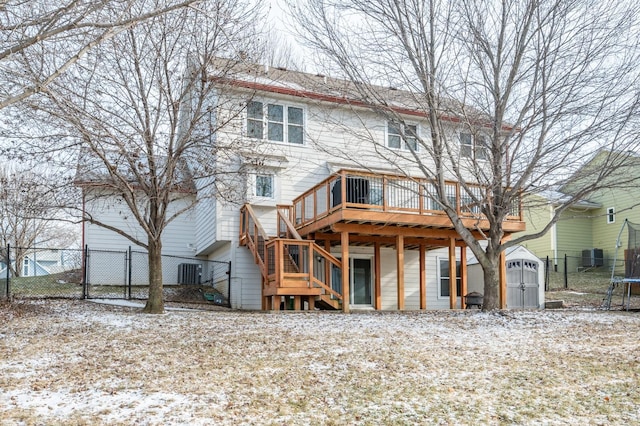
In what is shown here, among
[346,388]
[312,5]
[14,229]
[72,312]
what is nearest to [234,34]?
[312,5]

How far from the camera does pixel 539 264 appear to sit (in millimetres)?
18969

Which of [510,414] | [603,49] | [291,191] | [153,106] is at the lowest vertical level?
[510,414]

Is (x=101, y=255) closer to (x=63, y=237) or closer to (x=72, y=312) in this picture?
(x=72, y=312)

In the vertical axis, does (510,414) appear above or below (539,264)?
below

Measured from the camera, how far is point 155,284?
41.3 feet

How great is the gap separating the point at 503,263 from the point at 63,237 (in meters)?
31.3

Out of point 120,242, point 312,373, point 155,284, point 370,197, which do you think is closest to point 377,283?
point 370,197

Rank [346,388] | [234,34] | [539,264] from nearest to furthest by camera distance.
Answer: [346,388]
[234,34]
[539,264]

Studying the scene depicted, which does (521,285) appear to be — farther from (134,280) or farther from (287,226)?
(134,280)

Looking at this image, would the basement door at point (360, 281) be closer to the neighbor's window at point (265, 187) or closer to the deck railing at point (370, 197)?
the deck railing at point (370, 197)

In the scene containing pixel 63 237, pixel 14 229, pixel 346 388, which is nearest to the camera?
pixel 346 388

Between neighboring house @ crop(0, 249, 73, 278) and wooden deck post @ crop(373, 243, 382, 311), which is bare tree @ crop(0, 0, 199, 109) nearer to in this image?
wooden deck post @ crop(373, 243, 382, 311)

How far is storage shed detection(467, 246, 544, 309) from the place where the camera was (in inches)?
725

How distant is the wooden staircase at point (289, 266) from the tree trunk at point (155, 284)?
2613 mm
